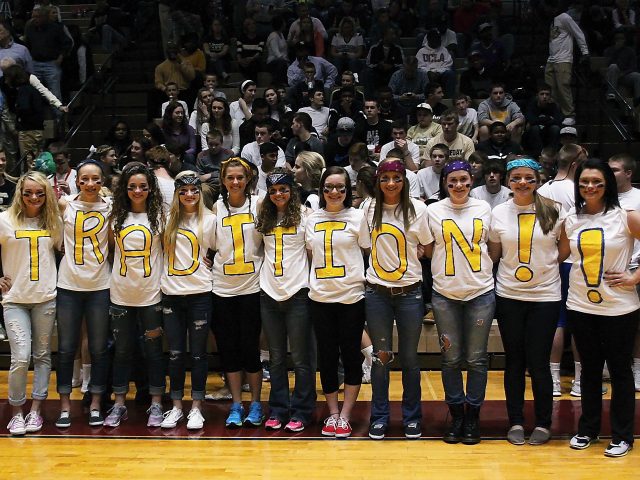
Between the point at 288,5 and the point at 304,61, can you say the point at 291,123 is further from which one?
the point at 288,5

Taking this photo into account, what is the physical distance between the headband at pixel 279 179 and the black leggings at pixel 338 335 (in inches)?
28.9

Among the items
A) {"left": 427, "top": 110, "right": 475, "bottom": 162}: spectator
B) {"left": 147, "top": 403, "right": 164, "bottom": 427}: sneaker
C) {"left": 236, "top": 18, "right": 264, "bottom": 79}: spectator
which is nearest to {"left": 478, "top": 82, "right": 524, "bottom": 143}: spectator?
{"left": 427, "top": 110, "right": 475, "bottom": 162}: spectator

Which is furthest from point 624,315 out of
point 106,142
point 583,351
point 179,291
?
point 106,142

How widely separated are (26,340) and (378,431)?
218cm

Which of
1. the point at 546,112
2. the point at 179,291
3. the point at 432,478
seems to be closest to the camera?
the point at 432,478

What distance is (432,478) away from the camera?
15.9 feet

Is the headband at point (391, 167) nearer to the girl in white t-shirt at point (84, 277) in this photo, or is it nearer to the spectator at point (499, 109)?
the girl in white t-shirt at point (84, 277)

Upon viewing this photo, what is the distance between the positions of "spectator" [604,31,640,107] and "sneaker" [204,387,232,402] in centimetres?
642

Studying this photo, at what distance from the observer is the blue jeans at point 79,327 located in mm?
5707

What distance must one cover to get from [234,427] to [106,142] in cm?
484

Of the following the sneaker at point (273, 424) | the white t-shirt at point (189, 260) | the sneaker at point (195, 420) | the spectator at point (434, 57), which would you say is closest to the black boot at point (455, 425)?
the sneaker at point (273, 424)

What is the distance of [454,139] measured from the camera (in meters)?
8.95

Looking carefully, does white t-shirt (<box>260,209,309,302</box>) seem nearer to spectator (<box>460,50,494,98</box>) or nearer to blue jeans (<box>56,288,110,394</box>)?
blue jeans (<box>56,288,110,394</box>)

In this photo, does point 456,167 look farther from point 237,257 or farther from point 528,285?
point 237,257
